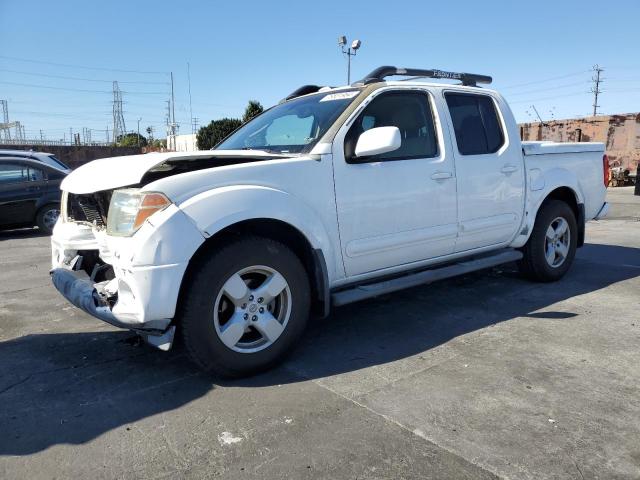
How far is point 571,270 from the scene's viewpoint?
19.9 feet

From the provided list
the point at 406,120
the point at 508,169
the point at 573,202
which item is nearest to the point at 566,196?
the point at 573,202

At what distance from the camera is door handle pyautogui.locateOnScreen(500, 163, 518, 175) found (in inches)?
184

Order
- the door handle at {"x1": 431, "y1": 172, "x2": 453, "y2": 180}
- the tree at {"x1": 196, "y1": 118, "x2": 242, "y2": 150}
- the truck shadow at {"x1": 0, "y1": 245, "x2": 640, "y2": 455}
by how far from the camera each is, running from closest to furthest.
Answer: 1. the truck shadow at {"x1": 0, "y1": 245, "x2": 640, "y2": 455}
2. the door handle at {"x1": 431, "y1": 172, "x2": 453, "y2": 180}
3. the tree at {"x1": 196, "y1": 118, "x2": 242, "y2": 150}

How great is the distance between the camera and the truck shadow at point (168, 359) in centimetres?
277

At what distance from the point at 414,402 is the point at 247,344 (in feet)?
3.49

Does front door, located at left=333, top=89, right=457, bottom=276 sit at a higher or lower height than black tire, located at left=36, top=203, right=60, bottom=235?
higher

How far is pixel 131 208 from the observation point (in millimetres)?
2926

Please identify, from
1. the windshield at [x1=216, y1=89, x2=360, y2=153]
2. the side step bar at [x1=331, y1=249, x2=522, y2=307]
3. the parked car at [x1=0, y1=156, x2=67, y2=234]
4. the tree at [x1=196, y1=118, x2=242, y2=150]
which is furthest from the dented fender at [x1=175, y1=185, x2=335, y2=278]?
the tree at [x1=196, y1=118, x2=242, y2=150]

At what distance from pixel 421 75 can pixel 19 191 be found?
8.51 m

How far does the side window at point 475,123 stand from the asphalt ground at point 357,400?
1442mm

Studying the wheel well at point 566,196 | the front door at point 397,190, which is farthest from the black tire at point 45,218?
the wheel well at point 566,196

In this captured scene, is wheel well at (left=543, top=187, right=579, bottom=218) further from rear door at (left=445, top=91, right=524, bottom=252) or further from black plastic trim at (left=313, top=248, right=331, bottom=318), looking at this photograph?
black plastic trim at (left=313, top=248, right=331, bottom=318)

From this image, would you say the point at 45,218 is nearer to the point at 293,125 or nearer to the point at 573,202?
the point at 293,125

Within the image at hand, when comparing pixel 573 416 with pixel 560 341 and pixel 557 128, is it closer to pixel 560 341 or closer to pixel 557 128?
pixel 560 341
